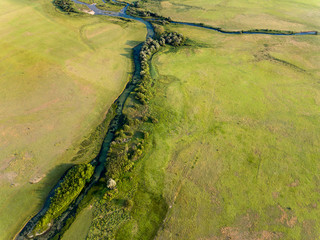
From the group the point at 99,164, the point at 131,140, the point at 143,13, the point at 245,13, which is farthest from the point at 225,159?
the point at 245,13

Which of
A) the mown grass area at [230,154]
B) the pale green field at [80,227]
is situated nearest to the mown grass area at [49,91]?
the pale green field at [80,227]

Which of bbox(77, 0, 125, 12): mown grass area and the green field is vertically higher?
bbox(77, 0, 125, 12): mown grass area

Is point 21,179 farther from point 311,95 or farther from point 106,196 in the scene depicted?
point 311,95

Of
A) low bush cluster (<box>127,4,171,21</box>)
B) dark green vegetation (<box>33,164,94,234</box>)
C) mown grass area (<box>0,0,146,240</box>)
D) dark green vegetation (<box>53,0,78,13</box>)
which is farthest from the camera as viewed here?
low bush cluster (<box>127,4,171,21</box>)

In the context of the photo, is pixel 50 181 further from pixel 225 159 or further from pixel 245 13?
pixel 245 13

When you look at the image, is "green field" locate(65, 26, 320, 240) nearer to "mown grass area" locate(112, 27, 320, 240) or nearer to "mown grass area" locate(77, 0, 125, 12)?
"mown grass area" locate(112, 27, 320, 240)

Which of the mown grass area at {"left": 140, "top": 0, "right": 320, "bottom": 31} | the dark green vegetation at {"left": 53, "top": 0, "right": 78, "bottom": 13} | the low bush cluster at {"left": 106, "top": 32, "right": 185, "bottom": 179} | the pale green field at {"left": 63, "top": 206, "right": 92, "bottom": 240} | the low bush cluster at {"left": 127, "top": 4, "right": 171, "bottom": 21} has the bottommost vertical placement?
the pale green field at {"left": 63, "top": 206, "right": 92, "bottom": 240}

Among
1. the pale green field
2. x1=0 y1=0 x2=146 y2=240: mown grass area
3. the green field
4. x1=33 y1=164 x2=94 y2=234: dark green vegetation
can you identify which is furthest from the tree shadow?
the green field
